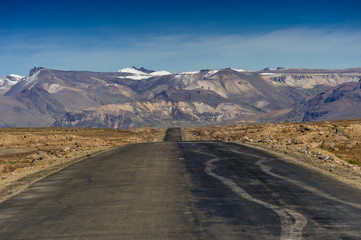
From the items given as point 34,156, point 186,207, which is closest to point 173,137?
point 34,156

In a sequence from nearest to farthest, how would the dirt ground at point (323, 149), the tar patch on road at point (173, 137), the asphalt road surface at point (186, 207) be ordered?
1. the asphalt road surface at point (186, 207)
2. the dirt ground at point (323, 149)
3. the tar patch on road at point (173, 137)

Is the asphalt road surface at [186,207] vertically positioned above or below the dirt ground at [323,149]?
above

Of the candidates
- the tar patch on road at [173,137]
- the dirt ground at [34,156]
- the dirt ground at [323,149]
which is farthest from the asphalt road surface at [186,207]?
the tar patch on road at [173,137]

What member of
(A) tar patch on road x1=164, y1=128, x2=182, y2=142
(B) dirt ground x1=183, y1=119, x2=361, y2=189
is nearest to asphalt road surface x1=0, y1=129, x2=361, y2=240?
(B) dirt ground x1=183, y1=119, x2=361, y2=189

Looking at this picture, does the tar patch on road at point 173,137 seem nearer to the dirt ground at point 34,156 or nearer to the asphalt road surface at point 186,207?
the dirt ground at point 34,156

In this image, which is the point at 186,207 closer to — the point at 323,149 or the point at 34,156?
the point at 323,149

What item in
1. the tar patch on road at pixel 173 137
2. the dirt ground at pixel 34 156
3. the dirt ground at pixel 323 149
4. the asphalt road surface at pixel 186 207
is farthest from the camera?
the tar patch on road at pixel 173 137

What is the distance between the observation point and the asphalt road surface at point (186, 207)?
9.05m

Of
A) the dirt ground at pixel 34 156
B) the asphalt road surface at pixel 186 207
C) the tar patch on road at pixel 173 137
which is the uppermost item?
the asphalt road surface at pixel 186 207

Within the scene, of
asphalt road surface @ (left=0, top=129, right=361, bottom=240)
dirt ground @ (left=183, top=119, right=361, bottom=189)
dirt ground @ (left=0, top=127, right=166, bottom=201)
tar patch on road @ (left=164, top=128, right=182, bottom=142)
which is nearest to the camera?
asphalt road surface @ (left=0, top=129, right=361, bottom=240)

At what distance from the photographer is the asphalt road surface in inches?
356

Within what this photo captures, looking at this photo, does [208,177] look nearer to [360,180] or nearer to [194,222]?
[360,180]

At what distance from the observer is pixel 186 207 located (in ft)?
37.7

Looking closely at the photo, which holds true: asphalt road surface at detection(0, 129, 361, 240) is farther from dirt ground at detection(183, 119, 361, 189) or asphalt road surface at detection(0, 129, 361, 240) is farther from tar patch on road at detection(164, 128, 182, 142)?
tar patch on road at detection(164, 128, 182, 142)
